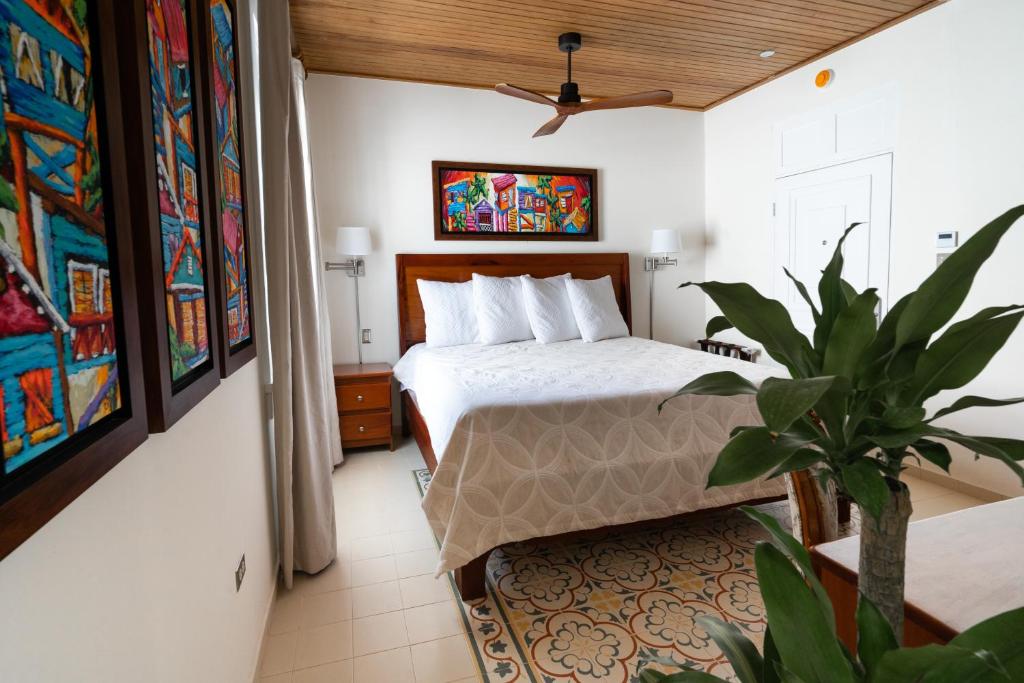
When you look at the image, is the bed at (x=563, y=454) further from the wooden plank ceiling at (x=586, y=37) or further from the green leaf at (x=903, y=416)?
the wooden plank ceiling at (x=586, y=37)

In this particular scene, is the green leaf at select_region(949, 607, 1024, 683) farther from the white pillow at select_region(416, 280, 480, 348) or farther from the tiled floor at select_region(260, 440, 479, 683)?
the white pillow at select_region(416, 280, 480, 348)

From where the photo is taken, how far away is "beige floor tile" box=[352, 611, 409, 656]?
188 cm

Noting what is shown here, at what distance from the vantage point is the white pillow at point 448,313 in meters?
4.01

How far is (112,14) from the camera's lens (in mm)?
772

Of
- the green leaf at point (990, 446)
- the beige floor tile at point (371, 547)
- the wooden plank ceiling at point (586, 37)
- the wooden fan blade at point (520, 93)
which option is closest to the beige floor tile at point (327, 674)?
the beige floor tile at point (371, 547)

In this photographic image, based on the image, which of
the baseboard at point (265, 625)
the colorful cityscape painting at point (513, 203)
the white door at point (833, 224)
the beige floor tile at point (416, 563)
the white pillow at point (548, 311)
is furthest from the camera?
the colorful cityscape painting at point (513, 203)

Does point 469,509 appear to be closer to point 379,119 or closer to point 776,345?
point 776,345

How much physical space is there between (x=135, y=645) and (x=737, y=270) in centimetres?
475

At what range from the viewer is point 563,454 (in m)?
2.19

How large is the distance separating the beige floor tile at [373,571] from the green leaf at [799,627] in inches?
81.2

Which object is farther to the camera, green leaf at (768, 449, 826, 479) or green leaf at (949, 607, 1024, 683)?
green leaf at (768, 449, 826, 479)

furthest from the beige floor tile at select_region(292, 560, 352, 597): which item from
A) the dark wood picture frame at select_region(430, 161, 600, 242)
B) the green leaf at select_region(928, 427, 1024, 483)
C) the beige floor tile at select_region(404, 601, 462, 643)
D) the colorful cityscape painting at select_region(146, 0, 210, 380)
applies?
the dark wood picture frame at select_region(430, 161, 600, 242)

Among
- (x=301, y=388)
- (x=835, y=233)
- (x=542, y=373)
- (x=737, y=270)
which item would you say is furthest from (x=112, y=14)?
(x=737, y=270)

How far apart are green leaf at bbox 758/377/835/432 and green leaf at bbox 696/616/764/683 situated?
27 cm
